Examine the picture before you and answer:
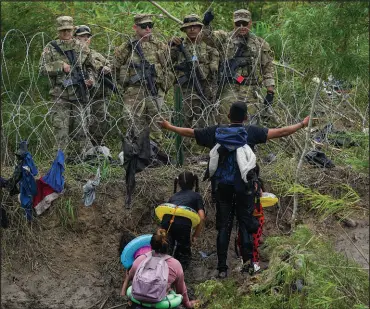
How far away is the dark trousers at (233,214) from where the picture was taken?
818cm

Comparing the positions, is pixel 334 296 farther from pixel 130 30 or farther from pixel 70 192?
pixel 130 30

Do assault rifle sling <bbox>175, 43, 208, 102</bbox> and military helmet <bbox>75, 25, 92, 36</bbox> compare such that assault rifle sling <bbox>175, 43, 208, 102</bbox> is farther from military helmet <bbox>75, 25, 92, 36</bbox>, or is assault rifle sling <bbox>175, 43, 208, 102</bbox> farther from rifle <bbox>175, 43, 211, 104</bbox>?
military helmet <bbox>75, 25, 92, 36</bbox>

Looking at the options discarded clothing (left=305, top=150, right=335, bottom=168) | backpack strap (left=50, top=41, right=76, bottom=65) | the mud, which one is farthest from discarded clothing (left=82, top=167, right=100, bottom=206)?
discarded clothing (left=305, top=150, right=335, bottom=168)

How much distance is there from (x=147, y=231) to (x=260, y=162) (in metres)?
1.49

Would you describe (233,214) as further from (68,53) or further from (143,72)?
(68,53)

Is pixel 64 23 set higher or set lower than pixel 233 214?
higher

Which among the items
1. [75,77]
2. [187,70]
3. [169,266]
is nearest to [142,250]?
[169,266]

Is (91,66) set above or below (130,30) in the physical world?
above

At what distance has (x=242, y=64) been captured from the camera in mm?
10141

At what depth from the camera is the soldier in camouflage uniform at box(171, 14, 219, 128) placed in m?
9.98

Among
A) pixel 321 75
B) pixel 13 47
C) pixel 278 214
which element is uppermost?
pixel 321 75

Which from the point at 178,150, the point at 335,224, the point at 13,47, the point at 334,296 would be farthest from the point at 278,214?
the point at 13,47

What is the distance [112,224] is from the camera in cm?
943

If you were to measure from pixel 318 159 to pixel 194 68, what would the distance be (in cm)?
164
